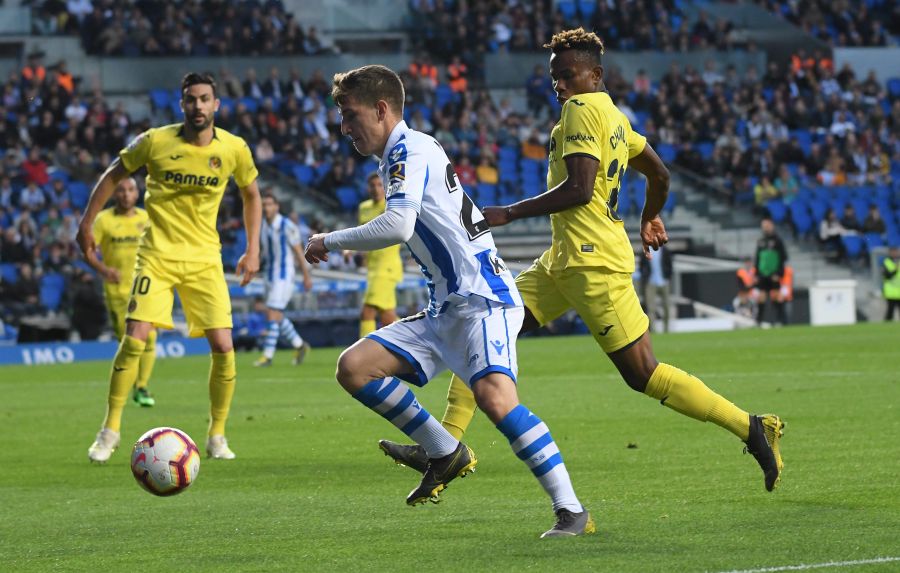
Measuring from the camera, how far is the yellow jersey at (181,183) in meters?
10.5

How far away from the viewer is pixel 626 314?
782cm

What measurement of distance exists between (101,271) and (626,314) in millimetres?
6916

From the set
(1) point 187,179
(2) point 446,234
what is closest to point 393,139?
(2) point 446,234

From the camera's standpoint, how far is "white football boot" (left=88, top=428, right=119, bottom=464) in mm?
10367

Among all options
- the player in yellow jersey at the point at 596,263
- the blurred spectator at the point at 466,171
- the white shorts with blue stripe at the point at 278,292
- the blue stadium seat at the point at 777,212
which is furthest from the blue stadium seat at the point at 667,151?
the player in yellow jersey at the point at 596,263

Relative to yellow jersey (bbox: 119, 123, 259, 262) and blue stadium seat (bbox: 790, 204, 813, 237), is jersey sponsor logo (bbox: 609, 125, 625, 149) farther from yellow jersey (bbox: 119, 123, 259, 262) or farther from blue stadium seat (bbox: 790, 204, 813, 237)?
blue stadium seat (bbox: 790, 204, 813, 237)

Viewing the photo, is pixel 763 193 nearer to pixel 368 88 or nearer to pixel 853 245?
pixel 853 245

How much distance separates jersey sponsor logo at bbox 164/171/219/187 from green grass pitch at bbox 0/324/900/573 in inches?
73.0

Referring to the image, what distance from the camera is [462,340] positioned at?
6.79 metres

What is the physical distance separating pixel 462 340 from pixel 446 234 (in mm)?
459

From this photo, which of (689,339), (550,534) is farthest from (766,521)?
(689,339)

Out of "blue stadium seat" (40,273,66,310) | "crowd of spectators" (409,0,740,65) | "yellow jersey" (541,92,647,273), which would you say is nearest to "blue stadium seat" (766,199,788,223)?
"crowd of spectators" (409,0,740,65)

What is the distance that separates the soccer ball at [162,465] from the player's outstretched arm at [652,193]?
2661mm

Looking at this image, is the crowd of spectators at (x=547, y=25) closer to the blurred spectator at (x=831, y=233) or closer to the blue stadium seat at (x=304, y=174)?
the blue stadium seat at (x=304, y=174)
